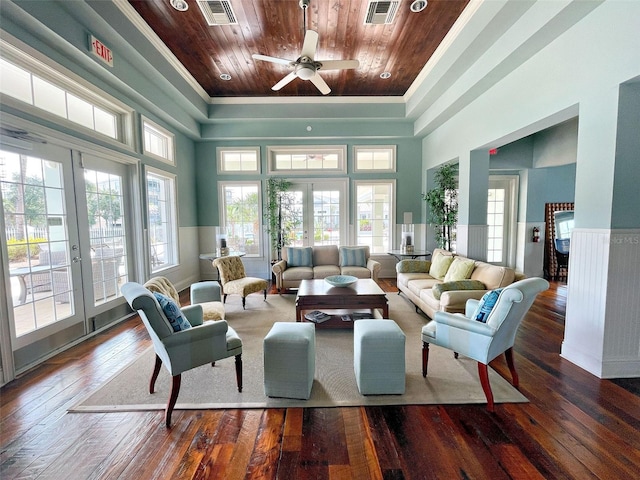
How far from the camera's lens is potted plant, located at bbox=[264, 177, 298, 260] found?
5.97 meters

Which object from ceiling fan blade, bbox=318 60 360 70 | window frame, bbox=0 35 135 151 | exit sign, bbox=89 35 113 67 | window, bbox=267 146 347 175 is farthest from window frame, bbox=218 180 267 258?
ceiling fan blade, bbox=318 60 360 70

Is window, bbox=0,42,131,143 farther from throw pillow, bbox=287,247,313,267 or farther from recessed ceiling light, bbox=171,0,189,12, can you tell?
throw pillow, bbox=287,247,313,267

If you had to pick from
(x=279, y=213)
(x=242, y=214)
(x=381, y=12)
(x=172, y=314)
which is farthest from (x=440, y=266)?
(x=242, y=214)

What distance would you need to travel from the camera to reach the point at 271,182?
5973 millimetres

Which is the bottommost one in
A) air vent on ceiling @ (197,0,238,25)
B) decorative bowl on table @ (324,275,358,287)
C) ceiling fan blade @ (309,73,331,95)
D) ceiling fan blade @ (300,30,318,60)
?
decorative bowl on table @ (324,275,358,287)

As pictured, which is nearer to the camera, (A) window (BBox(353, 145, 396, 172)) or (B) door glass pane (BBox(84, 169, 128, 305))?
(B) door glass pane (BBox(84, 169, 128, 305))

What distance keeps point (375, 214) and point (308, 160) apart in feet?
6.48

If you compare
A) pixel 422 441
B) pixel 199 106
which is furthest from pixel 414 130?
pixel 422 441

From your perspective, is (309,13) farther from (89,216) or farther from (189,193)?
(189,193)

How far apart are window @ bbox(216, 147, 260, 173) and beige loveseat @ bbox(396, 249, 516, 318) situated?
12.8 feet

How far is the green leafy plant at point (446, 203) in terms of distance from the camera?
518 centimetres

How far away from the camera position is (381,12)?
3039 millimetres

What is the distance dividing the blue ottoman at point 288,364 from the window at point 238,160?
15.6ft

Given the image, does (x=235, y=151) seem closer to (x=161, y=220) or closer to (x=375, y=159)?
(x=161, y=220)
